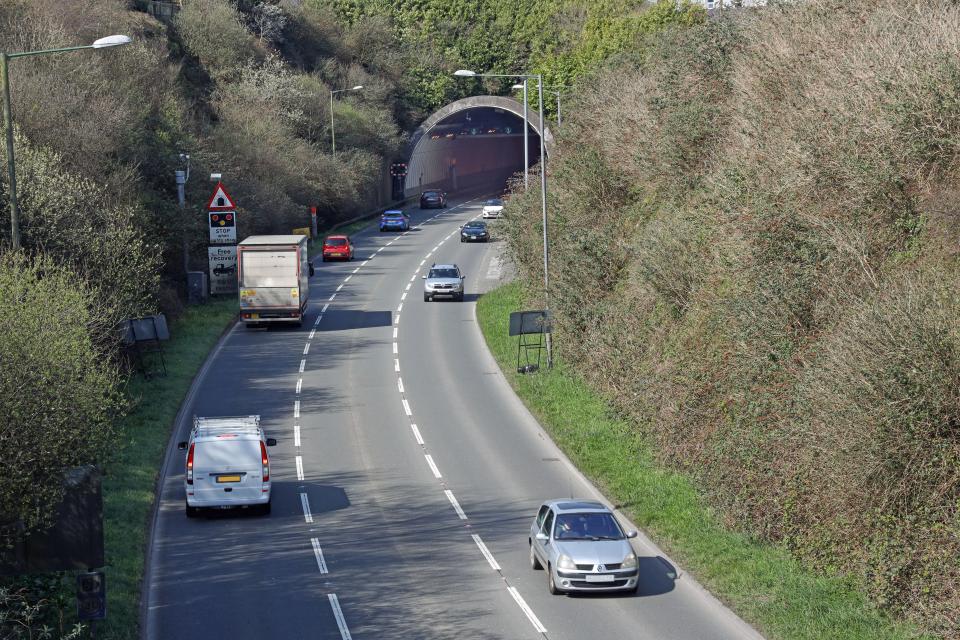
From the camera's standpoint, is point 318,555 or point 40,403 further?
point 318,555

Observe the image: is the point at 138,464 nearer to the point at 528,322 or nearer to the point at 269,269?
the point at 528,322

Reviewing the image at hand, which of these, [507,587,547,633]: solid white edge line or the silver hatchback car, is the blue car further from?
[507,587,547,633]: solid white edge line

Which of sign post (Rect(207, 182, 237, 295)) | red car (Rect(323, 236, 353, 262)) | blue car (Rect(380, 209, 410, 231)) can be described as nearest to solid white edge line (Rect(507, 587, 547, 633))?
sign post (Rect(207, 182, 237, 295))

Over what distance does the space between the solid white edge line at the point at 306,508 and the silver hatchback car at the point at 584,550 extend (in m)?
6.02

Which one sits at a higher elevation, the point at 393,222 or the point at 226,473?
the point at 393,222

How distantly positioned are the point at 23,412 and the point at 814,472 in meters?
12.7

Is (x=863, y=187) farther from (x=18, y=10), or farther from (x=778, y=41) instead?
(x=18, y=10)

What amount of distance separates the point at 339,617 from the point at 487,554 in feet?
14.1

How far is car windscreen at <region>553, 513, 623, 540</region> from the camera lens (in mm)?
19609

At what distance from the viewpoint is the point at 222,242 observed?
44875 mm

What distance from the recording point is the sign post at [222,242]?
4362 centimetres

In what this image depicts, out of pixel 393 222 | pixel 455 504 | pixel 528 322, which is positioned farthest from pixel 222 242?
pixel 393 222

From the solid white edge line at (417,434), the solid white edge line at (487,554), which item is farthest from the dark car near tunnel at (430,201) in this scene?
the solid white edge line at (487,554)

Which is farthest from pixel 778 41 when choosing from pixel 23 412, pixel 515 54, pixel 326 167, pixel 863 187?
pixel 515 54
